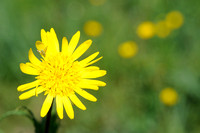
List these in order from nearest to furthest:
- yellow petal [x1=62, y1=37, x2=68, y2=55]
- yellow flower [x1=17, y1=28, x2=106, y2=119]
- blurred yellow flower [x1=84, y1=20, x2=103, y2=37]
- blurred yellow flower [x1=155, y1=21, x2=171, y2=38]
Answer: yellow flower [x1=17, y1=28, x2=106, y2=119] → yellow petal [x1=62, y1=37, x2=68, y2=55] → blurred yellow flower [x1=155, y1=21, x2=171, y2=38] → blurred yellow flower [x1=84, y1=20, x2=103, y2=37]

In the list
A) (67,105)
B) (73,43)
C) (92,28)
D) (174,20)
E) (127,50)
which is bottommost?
(127,50)

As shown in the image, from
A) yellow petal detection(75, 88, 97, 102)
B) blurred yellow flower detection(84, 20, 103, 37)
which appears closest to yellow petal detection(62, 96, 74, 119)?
yellow petal detection(75, 88, 97, 102)

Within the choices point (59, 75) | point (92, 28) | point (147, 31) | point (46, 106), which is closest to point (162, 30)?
point (147, 31)

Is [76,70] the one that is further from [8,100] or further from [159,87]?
[159,87]

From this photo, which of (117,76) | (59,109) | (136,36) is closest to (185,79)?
(117,76)

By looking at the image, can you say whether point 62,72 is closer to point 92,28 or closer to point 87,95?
point 87,95

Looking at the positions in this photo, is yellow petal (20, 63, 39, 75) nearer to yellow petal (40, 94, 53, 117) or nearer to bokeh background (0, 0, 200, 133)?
yellow petal (40, 94, 53, 117)
